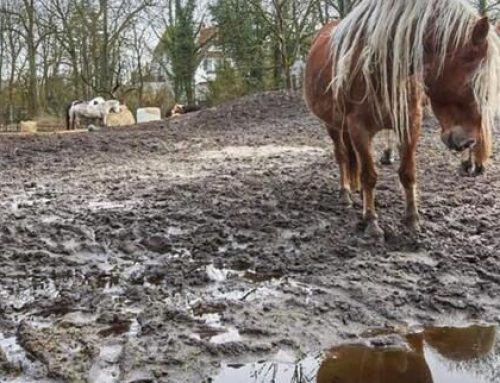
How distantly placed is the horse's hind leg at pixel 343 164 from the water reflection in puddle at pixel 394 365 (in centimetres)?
223

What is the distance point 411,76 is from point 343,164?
5.29ft

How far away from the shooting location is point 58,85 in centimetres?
2350

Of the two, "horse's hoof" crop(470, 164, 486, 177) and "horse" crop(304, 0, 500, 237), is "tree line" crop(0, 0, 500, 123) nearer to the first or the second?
"horse's hoof" crop(470, 164, 486, 177)

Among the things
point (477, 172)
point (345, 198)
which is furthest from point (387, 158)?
point (345, 198)

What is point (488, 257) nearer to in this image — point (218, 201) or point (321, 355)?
point (321, 355)

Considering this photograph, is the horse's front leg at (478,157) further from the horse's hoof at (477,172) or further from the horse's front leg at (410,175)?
the horse's front leg at (410,175)

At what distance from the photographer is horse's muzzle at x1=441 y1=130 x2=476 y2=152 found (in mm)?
2980

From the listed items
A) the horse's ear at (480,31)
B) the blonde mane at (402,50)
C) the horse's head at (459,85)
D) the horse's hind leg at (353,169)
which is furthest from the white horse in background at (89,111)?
the horse's ear at (480,31)

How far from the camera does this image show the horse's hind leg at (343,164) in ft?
14.6

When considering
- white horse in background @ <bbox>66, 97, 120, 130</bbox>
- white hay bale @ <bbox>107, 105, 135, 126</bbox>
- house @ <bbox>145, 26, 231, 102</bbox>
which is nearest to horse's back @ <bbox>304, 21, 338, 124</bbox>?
white horse in background @ <bbox>66, 97, 120, 130</bbox>

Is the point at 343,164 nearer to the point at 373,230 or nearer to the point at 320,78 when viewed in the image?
the point at 320,78

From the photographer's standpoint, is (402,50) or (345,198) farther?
(345,198)

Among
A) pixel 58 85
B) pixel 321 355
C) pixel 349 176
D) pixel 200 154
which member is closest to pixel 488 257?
pixel 321 355

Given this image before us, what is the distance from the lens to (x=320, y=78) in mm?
4395
